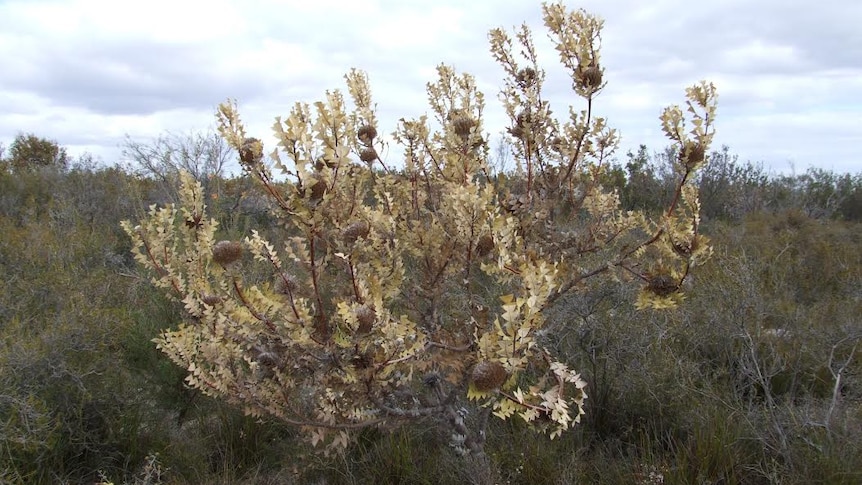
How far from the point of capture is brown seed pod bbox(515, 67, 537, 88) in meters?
2.97

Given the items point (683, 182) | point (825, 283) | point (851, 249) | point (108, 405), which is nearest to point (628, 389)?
point (683, 182)

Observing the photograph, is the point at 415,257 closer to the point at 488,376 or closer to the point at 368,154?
the point at 368,154

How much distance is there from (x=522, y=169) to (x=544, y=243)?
47 centimetres

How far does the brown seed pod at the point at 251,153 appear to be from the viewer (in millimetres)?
1850

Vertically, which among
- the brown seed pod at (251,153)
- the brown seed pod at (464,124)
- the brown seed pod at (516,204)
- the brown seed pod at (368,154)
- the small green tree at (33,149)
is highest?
the small green tree at (33,149)

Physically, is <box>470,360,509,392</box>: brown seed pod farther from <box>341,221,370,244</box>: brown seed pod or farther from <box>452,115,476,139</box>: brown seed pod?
<box>452,115,476,139</box>: brown seed pod

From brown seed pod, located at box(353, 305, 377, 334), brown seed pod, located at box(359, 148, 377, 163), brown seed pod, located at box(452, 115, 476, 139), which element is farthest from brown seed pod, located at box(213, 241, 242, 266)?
brown seed pod, located at box(452, 115, 476, 139)

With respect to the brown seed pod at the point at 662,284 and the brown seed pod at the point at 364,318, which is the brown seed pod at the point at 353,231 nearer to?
the brown seed pod at the point at 364,318

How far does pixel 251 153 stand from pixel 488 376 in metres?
1.02

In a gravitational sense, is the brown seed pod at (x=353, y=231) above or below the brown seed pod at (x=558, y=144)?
below

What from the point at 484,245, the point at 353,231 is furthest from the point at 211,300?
the point at 484,245

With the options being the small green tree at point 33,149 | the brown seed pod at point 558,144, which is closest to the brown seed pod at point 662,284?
the brown seed pod at point 558,144

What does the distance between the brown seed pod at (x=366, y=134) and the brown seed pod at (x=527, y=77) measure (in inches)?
30.3

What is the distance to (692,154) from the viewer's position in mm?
2363
